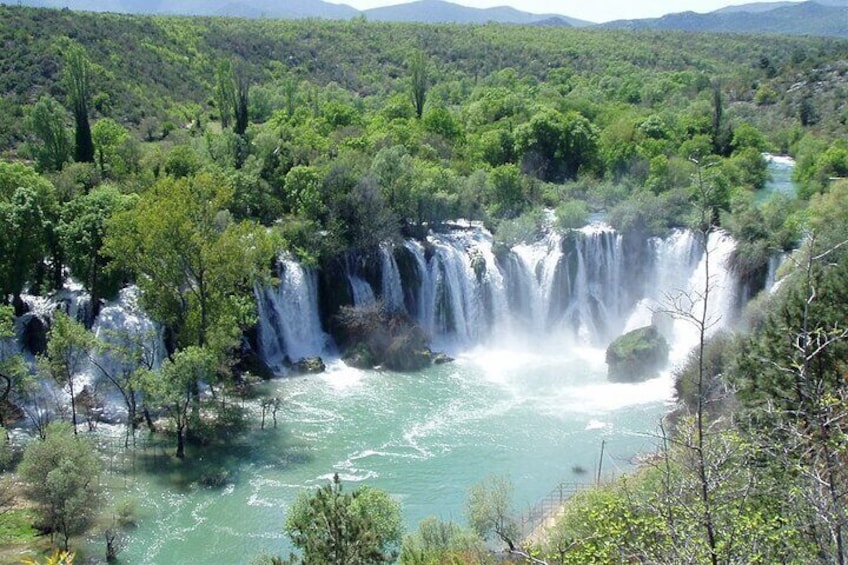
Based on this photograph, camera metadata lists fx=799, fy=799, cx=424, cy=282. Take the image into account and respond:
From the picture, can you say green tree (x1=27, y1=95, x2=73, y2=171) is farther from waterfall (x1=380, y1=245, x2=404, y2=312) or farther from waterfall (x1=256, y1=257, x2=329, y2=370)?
waterfall (x1=380, y1=245, x2=404, y2=312)

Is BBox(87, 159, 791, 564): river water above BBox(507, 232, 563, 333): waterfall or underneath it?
underneath

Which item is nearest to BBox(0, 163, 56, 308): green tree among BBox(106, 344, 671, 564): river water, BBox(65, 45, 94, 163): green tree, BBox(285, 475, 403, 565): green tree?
BBox(106, 344, 671, 564): river water

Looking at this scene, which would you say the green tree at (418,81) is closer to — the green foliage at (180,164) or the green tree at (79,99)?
the green foliage at (180,164)

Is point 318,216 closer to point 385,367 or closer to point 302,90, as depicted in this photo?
point 385,367

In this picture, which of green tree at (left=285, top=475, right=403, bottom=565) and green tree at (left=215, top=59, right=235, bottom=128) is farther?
green tree at (left=215, top=59, right=235, bottom=128)

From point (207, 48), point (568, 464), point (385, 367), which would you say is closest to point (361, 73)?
point (207, 48)
